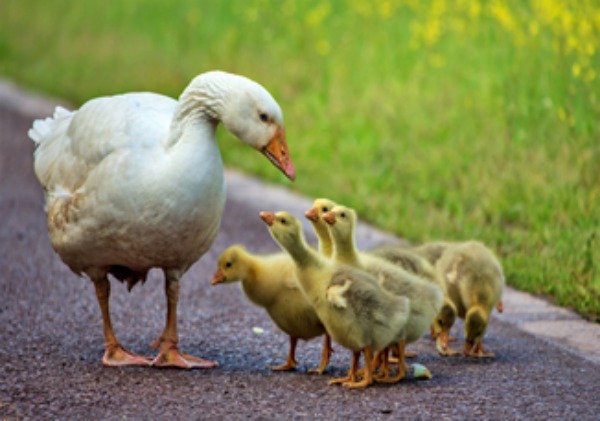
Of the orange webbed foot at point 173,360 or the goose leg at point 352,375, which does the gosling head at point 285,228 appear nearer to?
the goose leg at point 352,375

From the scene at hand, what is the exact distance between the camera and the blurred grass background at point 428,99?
8.06 metres

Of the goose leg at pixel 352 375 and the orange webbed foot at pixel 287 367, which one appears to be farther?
the orange webbed foot at pixel 287 367

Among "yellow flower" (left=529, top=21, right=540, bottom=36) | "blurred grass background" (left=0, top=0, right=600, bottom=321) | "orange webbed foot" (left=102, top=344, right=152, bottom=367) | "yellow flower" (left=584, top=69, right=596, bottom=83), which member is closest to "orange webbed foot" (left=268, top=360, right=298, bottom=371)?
"orange webbed foot" (left=102, top=344, right=152, bottom=367)

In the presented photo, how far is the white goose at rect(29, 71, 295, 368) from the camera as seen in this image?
5141 mm

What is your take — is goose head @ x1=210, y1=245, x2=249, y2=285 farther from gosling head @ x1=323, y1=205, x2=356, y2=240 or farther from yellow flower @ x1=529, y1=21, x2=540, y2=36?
yellow flower @ x1=529, y1=21, x2=540, y2=36

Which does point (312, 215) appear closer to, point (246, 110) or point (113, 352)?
point (246, 110)

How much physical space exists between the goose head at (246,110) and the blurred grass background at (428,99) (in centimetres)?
225

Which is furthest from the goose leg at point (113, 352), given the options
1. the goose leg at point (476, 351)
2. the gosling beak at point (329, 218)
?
the goose leg at point (476, 351)

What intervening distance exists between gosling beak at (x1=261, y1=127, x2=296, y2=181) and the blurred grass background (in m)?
2.14

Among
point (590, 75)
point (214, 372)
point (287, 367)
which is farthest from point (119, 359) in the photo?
point (590, 75)

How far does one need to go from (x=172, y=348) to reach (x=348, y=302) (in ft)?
3.45

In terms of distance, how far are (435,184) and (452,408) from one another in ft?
15.3

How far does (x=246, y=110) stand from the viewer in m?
5.19

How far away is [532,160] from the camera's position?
8.95m
